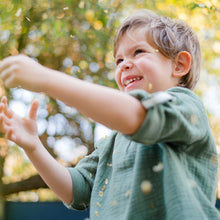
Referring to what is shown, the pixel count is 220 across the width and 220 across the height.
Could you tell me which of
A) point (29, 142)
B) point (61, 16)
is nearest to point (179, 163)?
point (29, 142)

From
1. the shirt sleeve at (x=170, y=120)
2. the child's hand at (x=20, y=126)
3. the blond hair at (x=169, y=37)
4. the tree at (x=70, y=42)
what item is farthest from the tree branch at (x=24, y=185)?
the shirt sleeve at (x=170, y=120)

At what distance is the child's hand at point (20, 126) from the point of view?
1.26 metres

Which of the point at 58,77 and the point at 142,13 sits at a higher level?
the point at 142,13

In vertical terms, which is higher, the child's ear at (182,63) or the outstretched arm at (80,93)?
the child's ear at (182,63)

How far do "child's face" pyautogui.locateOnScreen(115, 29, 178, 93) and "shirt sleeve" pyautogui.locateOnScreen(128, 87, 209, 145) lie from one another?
0.21 m

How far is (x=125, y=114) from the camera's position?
2.97 feet

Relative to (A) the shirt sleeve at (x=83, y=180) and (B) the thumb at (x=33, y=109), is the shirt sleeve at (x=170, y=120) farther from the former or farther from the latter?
(A) the shirt sleeve at (x=83, y=180)

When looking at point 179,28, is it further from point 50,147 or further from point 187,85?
point 50,147

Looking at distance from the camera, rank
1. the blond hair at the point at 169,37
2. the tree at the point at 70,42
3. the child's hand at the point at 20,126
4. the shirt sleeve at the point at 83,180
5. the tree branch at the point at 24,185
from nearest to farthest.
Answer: the child's hand at the point at 20,126 < the blond hair at the point at 169,37 < the shirt sleeve at the point at 83,180 < the tree at the point at 70,42 < the tree branch at the point at 24,185

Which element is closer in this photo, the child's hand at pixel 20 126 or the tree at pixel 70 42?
the child's hand at pixel 20 126

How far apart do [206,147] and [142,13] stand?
677mm

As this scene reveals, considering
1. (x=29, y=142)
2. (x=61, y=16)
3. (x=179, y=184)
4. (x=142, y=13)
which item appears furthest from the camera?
(x=61, y=16)

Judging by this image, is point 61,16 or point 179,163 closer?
point 179,163

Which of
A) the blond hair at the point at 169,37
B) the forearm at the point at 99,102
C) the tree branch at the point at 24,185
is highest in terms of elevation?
the blond hair at the point at 169,37
